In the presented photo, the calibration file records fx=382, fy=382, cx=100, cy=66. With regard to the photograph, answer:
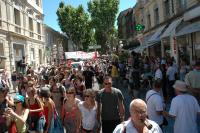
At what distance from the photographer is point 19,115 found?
6.03 metres

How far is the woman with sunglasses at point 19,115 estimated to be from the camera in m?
5.81

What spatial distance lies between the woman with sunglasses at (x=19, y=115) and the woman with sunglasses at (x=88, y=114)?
39.1 inches

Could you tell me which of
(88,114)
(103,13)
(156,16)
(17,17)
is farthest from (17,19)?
(103,13)

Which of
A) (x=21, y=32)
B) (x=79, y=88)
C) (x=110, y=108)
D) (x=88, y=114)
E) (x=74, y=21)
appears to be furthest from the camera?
(x=74, y=21)

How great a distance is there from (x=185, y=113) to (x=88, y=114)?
1.64 m

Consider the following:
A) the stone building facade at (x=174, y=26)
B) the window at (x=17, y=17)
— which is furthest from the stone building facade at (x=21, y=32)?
the stone building facade at (x=174, y=26)

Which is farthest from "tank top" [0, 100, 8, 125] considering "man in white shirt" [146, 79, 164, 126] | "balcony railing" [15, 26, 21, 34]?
"balcony railing" [15, 26, 21, 34]

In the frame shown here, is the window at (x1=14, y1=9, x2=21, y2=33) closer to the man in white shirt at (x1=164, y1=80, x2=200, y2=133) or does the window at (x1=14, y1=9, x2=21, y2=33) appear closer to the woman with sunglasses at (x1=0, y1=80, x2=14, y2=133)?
the woman with sunglasses at (x1=0, y1=80, x2=14, y2=133)

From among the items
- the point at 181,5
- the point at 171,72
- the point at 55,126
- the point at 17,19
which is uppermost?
the point at 17,19

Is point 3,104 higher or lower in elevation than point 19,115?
higher

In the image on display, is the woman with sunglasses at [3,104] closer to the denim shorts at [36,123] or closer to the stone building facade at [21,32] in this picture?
the denim shorts at [36,123]

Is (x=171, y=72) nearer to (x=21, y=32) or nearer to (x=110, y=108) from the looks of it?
(x=110, y=108)

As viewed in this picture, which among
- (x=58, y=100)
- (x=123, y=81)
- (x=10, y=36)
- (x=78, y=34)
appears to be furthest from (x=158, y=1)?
(x=78, y=34)

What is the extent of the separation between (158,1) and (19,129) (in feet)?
78.0
